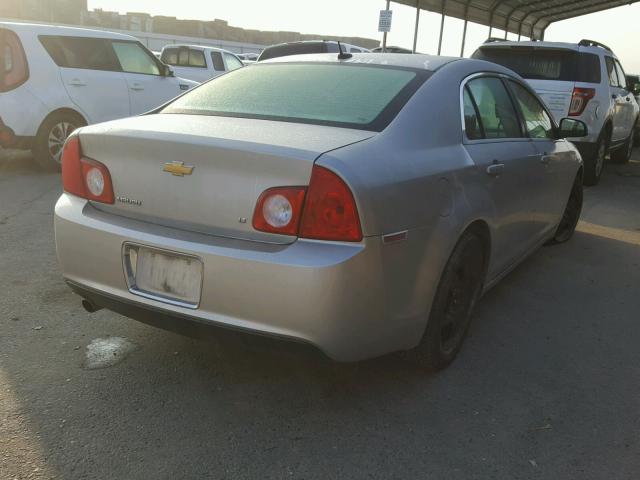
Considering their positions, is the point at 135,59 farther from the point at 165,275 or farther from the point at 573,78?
the point at 165,275

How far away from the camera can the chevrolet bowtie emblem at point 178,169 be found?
250 cm

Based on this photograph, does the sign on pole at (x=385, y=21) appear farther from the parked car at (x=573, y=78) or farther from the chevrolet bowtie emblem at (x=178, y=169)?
the chevrolet bowtie emblem at (x=178, y=169)

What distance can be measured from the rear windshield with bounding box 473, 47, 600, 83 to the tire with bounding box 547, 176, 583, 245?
3.03 meters

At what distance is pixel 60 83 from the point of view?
25.6 feet

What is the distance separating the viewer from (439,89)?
121 inches

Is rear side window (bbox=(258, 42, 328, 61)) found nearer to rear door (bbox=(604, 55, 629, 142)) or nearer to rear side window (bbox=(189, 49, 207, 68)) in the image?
rear side window (bbox=(189, 49, 207, 68))

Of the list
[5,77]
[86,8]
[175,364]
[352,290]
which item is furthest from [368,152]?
[86,8]

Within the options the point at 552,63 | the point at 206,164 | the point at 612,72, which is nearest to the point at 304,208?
the point at 206,164

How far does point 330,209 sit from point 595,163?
24.5ft

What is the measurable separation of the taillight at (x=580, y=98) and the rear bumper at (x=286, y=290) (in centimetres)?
645

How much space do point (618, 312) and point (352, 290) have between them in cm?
258

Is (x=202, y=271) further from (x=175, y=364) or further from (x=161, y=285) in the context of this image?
(x=175, y=364)

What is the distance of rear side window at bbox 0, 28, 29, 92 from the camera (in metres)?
7.41

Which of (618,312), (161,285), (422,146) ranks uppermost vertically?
(422,146)
